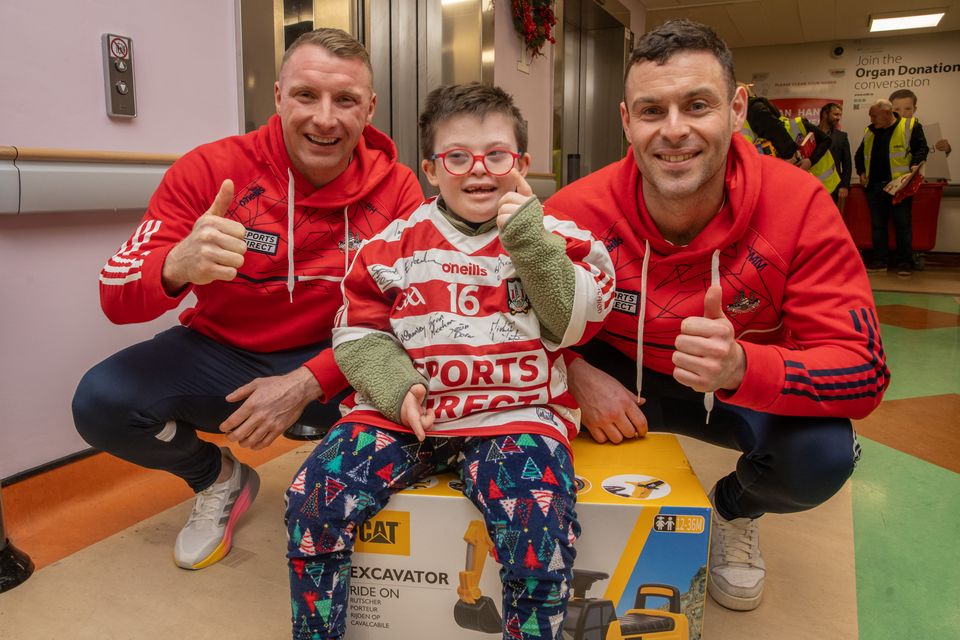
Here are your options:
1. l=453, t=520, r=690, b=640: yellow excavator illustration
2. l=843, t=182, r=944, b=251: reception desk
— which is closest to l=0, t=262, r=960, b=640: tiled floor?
l=453, t=520, r=690, b=640: yellow excavator illustration

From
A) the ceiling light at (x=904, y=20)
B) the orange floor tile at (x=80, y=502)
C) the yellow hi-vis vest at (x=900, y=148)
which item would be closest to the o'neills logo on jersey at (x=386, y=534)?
the orange floor tile at (x=80, y=502)

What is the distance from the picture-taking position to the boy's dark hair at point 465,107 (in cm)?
133

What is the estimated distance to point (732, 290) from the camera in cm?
139

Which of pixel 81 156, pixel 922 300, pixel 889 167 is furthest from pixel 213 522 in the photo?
pixel 889 167

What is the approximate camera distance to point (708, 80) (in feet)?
4.40

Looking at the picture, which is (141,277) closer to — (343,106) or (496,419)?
(343,106)

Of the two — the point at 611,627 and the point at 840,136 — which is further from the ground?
the point at 840,136

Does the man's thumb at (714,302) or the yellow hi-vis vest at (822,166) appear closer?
the man's thumb at (714,302)

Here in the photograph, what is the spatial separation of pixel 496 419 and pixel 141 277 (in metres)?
0.78

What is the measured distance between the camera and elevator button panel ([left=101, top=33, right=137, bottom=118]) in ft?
6.25

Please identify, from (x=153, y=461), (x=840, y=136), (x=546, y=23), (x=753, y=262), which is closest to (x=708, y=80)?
(x=753, y=262)

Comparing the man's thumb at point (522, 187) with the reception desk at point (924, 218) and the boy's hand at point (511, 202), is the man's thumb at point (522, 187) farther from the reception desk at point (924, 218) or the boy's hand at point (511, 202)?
the reception desk at point (924, 218)

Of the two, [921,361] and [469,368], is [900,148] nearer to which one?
[921,361]

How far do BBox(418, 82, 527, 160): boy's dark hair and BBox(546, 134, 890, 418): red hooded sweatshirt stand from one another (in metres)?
0.26
